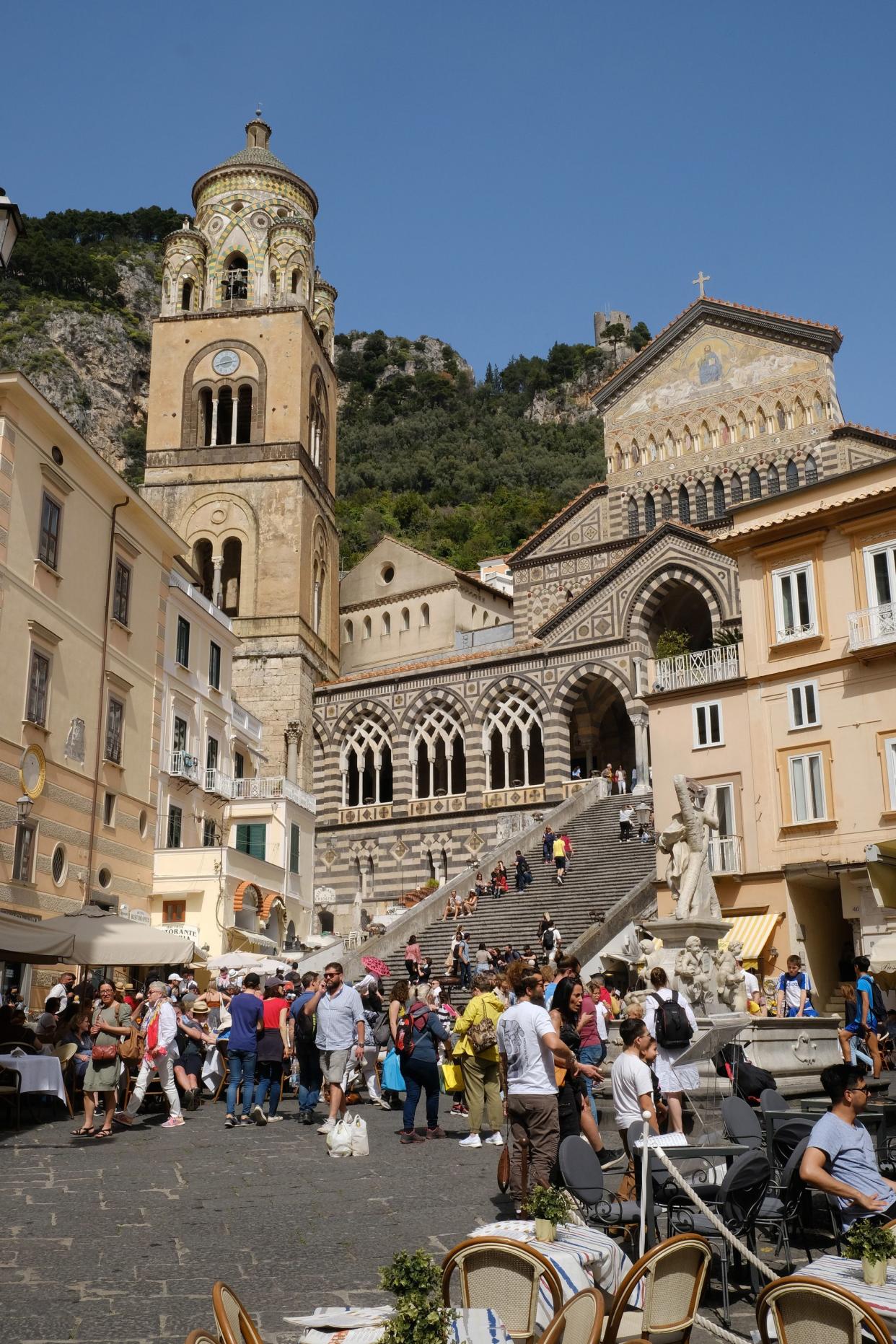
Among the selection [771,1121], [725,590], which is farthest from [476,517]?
[771,1121]

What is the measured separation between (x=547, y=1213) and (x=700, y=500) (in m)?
35.1

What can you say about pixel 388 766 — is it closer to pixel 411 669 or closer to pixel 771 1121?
pixel 411 669

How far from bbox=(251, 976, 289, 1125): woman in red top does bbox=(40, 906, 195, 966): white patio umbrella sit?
3.30 metres

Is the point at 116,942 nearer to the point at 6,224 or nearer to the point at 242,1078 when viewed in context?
the point at 242,1078

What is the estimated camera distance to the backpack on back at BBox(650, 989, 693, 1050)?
9359mm

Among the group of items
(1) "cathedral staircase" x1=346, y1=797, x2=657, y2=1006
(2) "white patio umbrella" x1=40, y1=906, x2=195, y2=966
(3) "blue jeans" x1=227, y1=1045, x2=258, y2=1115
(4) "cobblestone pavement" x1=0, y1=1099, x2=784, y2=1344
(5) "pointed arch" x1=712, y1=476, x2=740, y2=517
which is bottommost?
(4) "cobblestone pavement" x1=0, y1=1099, x2=784, y2=1344

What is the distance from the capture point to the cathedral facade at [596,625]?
37125 millimetres

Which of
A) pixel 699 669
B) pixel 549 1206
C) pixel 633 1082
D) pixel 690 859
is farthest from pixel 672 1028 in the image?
pixel 699 669

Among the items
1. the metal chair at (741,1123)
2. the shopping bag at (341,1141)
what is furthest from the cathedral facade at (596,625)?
the metal chair at (741,1123)

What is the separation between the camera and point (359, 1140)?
10.8 metres

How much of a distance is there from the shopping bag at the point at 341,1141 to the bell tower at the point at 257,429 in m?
30.0

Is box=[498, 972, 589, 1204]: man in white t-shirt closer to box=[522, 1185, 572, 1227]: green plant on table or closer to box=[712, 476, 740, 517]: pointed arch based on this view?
box=[522, 1185, 572, 1227]: green plant on table

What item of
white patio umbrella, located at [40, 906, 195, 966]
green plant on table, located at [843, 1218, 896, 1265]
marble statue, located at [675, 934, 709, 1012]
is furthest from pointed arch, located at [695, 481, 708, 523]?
green plant on table, located at [843, 1218, 896, 1265]

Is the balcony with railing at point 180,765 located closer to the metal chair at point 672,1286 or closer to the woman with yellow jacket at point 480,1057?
the woman with yellow jacket at point 480,1057
